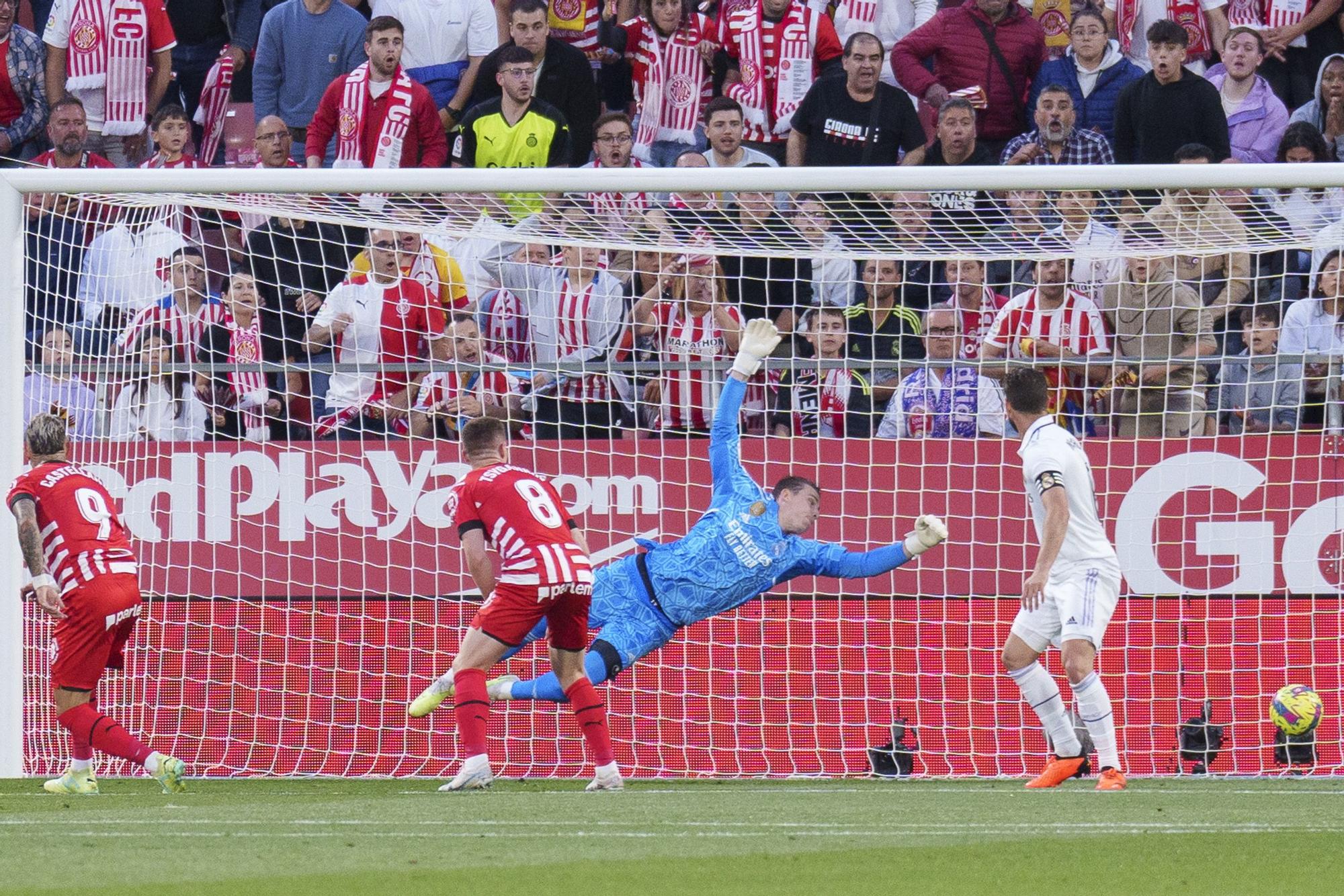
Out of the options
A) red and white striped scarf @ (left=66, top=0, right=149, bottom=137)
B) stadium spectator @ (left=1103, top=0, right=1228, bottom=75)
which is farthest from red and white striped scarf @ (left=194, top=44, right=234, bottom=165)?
stadium spectator @ (left=1103, top=0, right=1228, bottom=75)

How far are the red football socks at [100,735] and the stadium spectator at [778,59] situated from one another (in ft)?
21.2

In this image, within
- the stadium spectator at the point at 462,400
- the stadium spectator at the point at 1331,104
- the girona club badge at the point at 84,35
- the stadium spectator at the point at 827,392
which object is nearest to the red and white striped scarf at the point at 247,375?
the stadium spectator at the point at 462,400

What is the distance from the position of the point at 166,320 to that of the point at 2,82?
408cm

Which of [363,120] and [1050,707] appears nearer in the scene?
[1050,707]

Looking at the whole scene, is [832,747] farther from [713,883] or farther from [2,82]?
[2,82]

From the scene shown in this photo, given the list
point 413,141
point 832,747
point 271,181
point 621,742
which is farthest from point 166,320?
point 832,747

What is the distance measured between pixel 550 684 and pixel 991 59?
5942mm

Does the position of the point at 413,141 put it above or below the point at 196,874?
above

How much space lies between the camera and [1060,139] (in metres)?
11.9

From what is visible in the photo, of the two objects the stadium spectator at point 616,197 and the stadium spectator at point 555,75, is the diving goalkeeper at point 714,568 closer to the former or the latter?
the stadium spectator at point 616,197

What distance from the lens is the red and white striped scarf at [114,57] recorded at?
13.2 m

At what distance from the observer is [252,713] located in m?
A: 10.3

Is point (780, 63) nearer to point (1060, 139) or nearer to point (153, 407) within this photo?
point (1060, 139)

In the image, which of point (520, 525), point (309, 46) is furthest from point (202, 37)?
point (520, 525)
